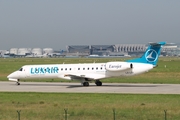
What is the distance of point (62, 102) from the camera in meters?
30.4

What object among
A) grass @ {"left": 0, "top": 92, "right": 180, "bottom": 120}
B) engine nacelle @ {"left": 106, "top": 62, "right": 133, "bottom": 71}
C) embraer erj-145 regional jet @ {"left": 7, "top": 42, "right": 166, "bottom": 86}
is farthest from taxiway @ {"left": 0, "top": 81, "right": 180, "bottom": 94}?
grass @ {"left": 0, "top": 92, "right": 180, "bottom": 120}

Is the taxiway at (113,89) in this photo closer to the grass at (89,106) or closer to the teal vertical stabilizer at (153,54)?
the teal vertical stabilizer at (153,54)

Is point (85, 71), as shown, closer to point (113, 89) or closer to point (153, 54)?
point (113, 89)

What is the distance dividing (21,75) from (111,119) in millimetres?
30650

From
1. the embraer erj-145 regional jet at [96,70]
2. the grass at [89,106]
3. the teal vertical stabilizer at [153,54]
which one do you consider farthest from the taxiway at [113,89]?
the grass at [89,106]

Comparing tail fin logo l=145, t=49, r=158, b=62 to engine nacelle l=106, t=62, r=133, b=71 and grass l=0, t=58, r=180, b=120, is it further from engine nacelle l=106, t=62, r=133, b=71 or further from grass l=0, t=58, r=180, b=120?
grass l=0, t=58, r=180, b=120

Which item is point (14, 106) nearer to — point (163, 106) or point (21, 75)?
point (163, 106)

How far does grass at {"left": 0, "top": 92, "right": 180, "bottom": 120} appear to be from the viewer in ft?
75.2

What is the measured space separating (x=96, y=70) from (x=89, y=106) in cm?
1841

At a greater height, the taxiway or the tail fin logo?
the tail fin logo

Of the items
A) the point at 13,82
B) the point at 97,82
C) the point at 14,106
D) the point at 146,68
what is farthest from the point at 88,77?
the point at 14,106

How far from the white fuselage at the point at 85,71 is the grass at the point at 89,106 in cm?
959

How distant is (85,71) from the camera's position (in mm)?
46812

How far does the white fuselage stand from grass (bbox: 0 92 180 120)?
9588 millimetres
